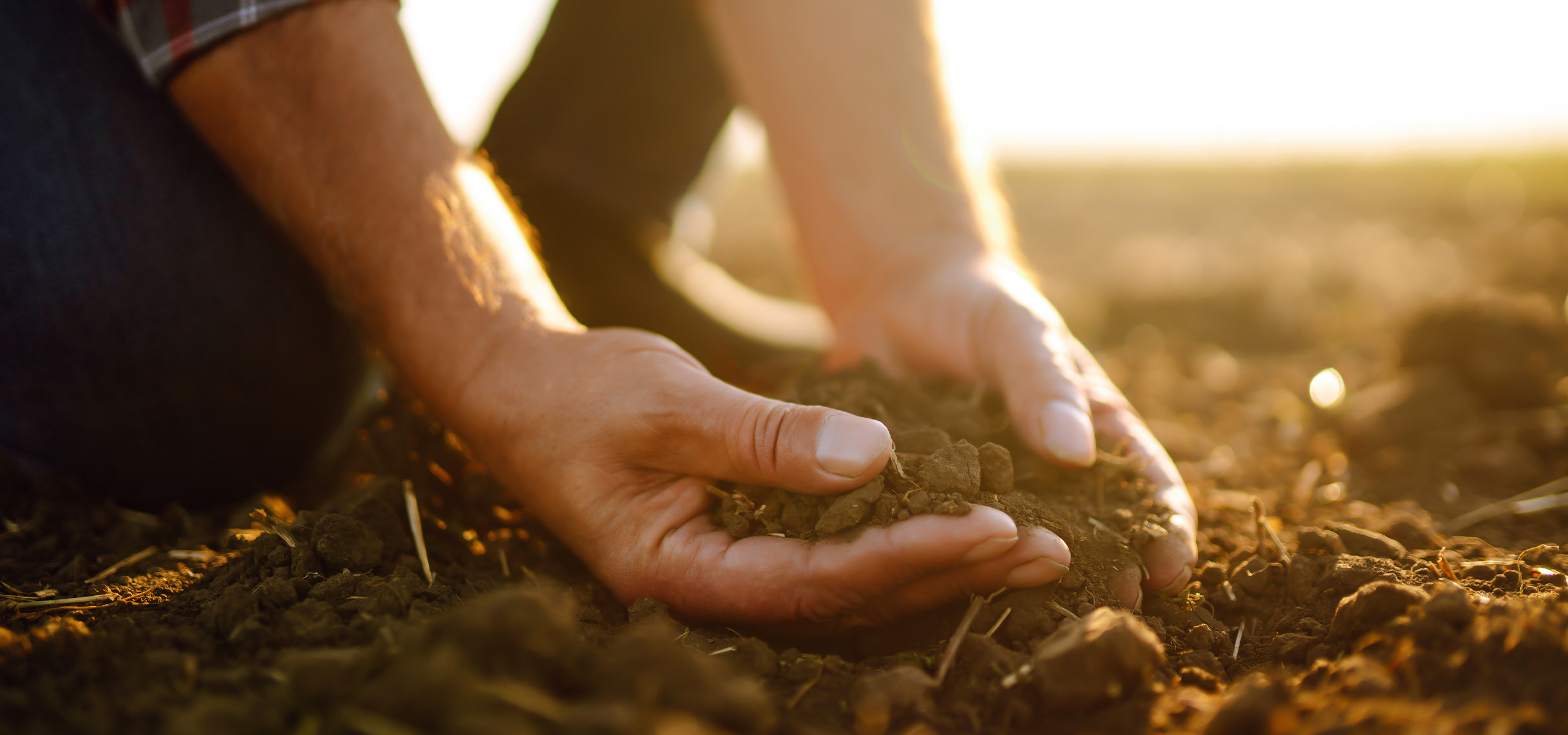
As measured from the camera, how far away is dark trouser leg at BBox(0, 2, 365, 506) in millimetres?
1978

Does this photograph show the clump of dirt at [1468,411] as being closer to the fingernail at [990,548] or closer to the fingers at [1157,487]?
the fingers at [1157,487]

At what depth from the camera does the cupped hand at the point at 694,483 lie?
53.9 inches

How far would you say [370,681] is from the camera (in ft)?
3.34

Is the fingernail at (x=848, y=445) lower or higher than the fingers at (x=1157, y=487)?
higher

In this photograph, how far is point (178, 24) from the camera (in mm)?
1700

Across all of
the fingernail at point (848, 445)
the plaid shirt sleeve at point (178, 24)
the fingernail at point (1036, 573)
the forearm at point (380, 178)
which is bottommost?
the fingernail at point (1036, 573)

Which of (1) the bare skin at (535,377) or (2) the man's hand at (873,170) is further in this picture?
(2) the man's hand at (873,170)

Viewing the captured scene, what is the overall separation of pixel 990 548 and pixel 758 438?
451mm

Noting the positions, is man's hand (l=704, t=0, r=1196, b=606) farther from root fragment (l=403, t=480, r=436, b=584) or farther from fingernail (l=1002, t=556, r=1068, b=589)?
root fragment (l=403, t=480, r=436, b=584)

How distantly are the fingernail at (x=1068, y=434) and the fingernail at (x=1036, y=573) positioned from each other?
327mm

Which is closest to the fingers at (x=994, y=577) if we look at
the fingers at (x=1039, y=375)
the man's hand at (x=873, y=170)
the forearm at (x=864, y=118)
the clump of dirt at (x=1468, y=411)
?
the fingers at (x=1039, y=375)

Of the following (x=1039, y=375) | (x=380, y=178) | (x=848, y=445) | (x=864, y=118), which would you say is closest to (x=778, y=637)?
(x=848, y=445)

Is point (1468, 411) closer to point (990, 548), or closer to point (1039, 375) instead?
point (1039, 375)

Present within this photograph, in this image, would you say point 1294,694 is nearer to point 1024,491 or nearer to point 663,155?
point 1024,491
